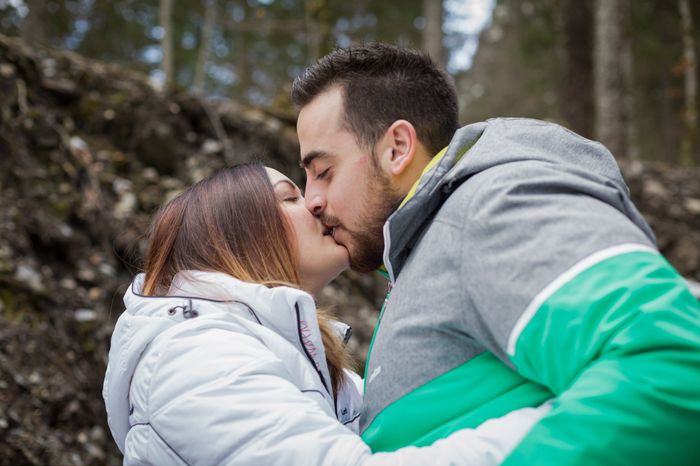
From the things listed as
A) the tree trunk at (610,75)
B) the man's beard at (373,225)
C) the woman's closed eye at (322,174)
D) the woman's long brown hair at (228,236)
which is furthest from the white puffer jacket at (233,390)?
the tree trunk at (610,75)

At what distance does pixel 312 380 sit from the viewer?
6.31ft

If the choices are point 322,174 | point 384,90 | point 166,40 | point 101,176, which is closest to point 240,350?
point 322,174

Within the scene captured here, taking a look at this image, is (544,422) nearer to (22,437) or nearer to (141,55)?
(22,437)

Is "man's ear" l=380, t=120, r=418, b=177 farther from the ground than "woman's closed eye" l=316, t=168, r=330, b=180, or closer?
farther from the ground

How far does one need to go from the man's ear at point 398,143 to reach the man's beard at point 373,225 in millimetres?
66

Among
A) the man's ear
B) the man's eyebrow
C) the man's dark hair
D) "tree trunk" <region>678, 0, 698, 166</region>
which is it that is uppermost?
the man's dark hair

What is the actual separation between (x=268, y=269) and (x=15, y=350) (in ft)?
6.23

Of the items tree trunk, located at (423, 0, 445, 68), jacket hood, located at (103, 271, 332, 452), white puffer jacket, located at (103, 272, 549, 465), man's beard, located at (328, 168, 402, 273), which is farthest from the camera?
tree trunk, located at (423, 0, 445, 68)

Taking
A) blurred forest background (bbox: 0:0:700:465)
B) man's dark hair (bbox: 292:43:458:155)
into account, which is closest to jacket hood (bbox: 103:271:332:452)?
man's dark hair (bbox: 292:43:458:155)

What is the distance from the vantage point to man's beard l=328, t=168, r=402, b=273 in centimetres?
222

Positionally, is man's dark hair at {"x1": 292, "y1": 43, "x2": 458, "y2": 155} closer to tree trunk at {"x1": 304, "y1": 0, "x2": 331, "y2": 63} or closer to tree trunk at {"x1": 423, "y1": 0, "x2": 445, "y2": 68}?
tree trunk at {"x1": 304, "y1": 0, "x2": 331, "y2": 63}

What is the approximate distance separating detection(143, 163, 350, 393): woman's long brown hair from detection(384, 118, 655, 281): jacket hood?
0.57m

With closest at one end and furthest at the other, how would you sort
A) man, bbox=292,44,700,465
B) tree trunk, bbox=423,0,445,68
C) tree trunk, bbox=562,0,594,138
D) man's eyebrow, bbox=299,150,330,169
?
1. man, bbox=292,44,700,465
2. man's eyebrow, bbox=299,150,330,169
3. tree trunk, bbox=562,0,594,138
4. tree trunk, bbox=423,0,445,68

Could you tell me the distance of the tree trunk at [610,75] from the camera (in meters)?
8.68
